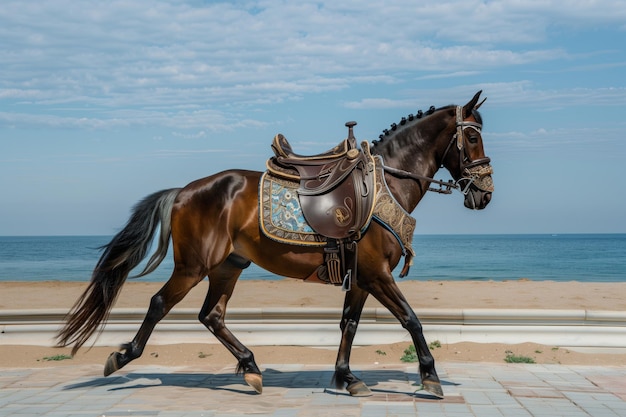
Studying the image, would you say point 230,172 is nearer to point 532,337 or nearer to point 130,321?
point 130,321

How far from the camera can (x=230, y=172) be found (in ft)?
23.7

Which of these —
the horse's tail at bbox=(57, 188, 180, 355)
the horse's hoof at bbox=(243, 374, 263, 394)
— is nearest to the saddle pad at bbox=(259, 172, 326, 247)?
the horse's tail at bbox=(57, 188, 180, 355)

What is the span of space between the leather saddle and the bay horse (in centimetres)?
17

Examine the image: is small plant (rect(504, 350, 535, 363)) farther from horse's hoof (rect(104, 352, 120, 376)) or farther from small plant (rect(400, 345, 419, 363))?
horse's hoof (rect(104, 352, 120, 376))

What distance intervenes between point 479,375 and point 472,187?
1840 mm

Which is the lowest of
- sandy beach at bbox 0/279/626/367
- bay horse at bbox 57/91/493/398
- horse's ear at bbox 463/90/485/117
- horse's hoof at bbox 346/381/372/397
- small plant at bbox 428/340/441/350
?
sandy beach at bbox 0/279/626/367

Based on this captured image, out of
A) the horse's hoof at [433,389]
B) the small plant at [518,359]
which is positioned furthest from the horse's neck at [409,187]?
the small plant at [518,359]

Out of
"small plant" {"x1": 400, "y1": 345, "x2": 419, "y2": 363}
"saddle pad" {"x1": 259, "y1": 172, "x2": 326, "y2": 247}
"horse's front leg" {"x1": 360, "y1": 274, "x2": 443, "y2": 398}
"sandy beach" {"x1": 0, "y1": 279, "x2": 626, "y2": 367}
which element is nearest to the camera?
"horse's front leg" {"x1": 360, "y1": 274, "x2": 443, "y2": 398}

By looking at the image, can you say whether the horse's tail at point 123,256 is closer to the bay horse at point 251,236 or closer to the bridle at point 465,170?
the bay horse at point 251,236

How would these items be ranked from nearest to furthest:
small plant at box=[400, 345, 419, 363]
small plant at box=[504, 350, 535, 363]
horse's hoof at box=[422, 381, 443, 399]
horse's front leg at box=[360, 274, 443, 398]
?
horse's hoof at box=[422, 381, 443, 399] < horse's front leg at box=[360, 274, 443, 398] < small plant at box=[504, 350, 535, 363] < small plant at box=[400, 345, 419, 363]

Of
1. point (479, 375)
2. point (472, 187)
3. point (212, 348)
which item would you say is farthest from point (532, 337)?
point (212, 348)

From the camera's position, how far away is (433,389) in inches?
255

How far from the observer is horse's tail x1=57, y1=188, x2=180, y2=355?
23.5ft

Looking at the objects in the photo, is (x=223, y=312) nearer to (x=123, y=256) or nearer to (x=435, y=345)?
(x=123, y=256)
